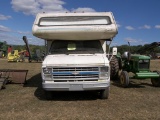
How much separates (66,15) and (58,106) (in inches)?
131

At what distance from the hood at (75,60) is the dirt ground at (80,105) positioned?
1.21 meters

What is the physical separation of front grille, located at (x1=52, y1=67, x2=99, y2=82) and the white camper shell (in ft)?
4.60

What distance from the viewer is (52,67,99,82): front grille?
8.30 meters

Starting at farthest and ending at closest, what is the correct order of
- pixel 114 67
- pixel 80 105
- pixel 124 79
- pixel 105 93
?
1. pixel 114 67
2. pixel 124 79
3. pixel 105 93
4. pixel 80 105

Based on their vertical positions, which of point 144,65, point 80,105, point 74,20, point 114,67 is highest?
point 74,20

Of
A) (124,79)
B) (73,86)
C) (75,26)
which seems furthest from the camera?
(124,79)

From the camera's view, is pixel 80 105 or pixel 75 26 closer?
pixel 80 105

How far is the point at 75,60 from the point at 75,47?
1.14 m

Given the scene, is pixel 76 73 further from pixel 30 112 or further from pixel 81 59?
pixel 30 112

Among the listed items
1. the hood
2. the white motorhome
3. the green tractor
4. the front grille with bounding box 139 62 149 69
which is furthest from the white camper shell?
the front grille with bounding box 139 62 149 69

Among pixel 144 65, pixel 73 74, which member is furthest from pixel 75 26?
pixel 144 65

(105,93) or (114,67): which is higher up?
(114,67)

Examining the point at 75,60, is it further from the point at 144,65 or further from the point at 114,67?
the point at 114,67

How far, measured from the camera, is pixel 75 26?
912 centimetres
